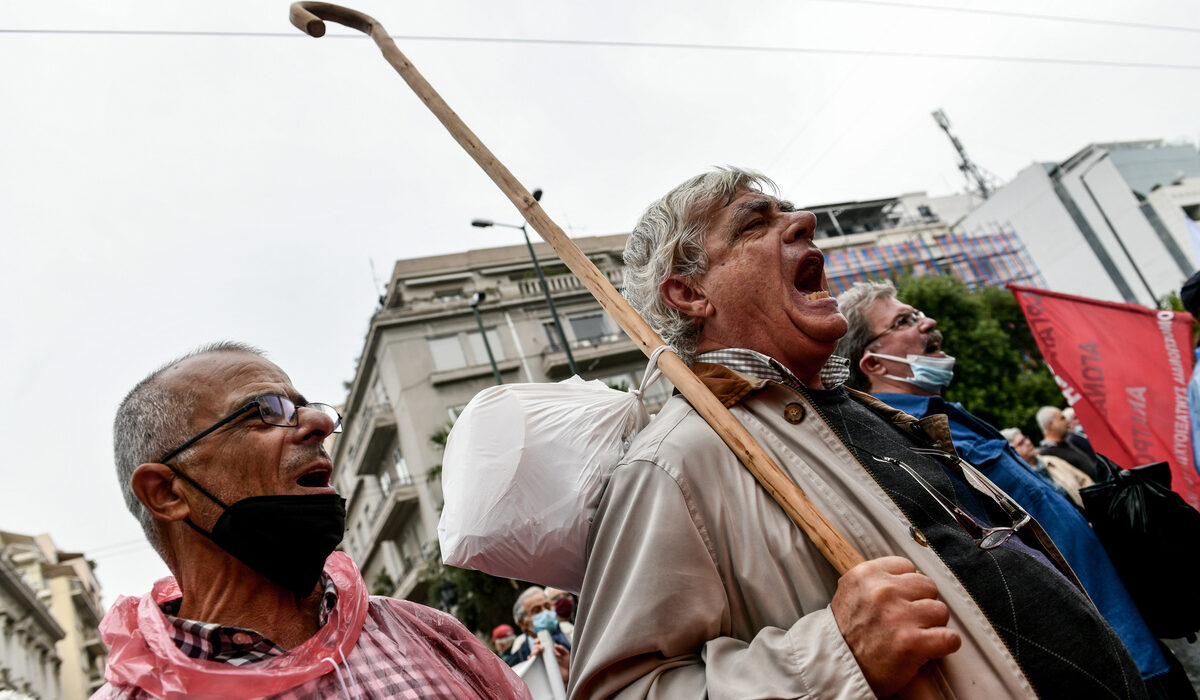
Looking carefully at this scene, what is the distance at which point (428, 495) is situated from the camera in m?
29.6

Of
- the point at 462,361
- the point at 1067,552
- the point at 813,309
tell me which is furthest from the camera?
the point at 462,361

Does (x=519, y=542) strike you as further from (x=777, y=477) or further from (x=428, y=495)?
(x=428, y=495)

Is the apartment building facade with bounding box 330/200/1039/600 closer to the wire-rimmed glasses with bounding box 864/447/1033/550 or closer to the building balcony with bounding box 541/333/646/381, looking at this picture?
the building balcony with bounding box 541/333/646/381

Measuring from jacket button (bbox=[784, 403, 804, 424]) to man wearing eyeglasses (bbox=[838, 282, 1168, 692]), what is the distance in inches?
56.3

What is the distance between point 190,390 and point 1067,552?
132 inches

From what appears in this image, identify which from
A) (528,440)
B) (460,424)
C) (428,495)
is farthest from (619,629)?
(428,495)

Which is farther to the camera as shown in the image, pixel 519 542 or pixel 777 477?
pixel 519 542

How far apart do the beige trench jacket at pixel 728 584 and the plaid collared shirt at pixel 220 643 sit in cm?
75

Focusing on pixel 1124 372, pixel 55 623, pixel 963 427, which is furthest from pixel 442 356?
pixel 963 427

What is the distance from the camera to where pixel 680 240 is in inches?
96.8

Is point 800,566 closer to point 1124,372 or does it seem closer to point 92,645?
point 1124,372

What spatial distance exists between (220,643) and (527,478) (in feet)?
2.65

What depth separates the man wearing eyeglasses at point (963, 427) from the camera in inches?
126

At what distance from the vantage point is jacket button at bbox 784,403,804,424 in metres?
2.06
